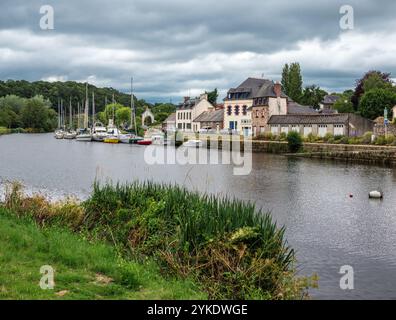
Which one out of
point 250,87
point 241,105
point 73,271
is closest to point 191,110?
point 241,105

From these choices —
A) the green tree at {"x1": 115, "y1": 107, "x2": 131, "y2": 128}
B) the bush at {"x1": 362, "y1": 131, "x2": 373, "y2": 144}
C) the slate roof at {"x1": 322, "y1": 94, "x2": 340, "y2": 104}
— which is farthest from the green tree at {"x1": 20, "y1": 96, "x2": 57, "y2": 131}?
the bush at {"x1": 362, "y1": 131, "x2": 373, "y2": 144}

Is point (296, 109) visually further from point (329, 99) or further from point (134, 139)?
point (329, 99)

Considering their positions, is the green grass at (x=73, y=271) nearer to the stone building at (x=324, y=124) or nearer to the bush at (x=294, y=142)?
the bush at (x=294, y=142)

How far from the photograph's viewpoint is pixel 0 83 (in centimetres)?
17450

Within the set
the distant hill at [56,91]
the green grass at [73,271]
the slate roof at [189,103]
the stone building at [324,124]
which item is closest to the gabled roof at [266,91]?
the stone building at [324,124]

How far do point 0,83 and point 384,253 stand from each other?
179 metres

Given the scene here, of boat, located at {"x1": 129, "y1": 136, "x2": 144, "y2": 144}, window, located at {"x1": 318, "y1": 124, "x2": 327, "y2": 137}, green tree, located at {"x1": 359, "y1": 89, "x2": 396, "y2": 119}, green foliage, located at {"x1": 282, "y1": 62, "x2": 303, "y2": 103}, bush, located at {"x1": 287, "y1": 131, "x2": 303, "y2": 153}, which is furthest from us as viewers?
green foliage, located at {"x1": 282, "y1": 62, "x2": 303, "y2": 103}

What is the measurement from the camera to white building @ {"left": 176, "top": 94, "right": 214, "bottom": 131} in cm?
9419

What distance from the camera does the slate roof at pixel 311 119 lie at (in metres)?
61.2

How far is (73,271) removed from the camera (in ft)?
30.3

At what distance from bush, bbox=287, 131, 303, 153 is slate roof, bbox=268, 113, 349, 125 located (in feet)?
16.9

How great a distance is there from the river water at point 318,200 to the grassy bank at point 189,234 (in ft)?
6.25

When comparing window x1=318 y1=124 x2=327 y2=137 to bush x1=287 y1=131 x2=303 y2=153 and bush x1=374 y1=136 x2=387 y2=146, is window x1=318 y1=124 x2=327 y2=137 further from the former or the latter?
bush x1=374 y1=136 x2=387 y2=146
